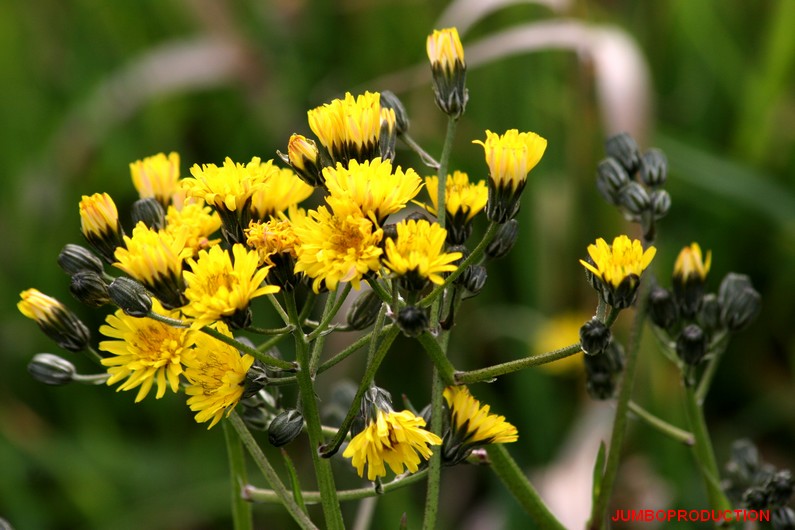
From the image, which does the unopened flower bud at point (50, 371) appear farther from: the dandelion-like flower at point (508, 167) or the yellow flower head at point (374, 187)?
the dandelion-like flower at point (508, 167)

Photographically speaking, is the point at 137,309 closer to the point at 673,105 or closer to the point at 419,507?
the point at 419,507

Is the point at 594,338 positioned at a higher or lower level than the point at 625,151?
lower

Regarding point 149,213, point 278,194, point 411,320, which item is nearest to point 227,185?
point 278,194

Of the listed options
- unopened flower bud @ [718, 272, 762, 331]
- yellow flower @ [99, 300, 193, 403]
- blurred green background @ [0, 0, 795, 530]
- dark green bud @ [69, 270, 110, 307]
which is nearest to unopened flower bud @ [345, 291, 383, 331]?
yellow flower @ [99, 300, 193, 403]

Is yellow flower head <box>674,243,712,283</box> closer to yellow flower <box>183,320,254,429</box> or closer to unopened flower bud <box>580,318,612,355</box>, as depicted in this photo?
unopened flower bud <box>580,318,612,355</box>

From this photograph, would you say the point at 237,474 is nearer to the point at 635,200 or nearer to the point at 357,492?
the point at 357,492

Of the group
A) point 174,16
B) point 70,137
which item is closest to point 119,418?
point 70,137
